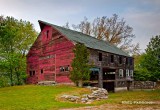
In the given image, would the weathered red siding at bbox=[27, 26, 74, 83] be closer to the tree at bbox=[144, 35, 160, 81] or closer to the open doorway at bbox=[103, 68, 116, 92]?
the open doorway at bbox=[103, 68, 116, 92]

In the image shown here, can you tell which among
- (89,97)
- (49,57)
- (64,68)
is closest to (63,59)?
(64,68)

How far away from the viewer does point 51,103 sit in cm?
2267

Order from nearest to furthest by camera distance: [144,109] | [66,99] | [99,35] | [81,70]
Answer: [144,109]
[66,99]
[81,70]
[99,35]

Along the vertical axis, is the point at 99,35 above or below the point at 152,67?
above

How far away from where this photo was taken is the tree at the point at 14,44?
42594 millimetres

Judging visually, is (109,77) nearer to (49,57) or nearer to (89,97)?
(49,57)

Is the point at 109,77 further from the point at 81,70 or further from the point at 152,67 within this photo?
the point at 81,70

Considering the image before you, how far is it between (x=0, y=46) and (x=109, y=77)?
853 inches

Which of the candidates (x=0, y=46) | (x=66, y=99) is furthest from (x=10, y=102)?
(x=0, y=46)

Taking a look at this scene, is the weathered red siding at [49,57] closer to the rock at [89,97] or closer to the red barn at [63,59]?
the red barn at [63,59]

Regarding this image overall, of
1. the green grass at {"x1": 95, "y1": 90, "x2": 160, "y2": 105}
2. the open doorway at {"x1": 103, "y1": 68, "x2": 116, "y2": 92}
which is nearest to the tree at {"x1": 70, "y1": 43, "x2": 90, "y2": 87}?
the green grass at {"x1": 95, "y1": 90, "x2": 160, "y2": 105}

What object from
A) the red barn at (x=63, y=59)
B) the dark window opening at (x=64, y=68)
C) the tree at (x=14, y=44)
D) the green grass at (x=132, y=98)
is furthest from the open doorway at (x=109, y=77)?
the tree at (x=14, y=44)

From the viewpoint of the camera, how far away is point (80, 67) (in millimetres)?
35344

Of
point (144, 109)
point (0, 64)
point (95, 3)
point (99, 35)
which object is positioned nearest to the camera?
point (144, 109)
